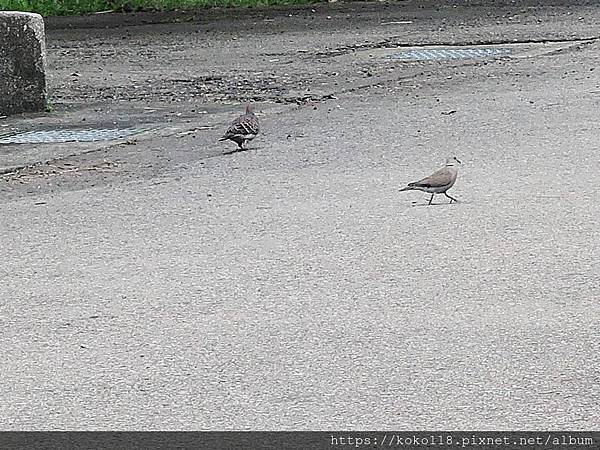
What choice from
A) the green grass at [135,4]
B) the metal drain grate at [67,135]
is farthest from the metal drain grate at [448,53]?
the green grass at [135,4]

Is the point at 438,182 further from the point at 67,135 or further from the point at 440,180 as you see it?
the point at 67,135

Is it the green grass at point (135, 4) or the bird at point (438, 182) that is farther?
the green grass at point (135, 4)

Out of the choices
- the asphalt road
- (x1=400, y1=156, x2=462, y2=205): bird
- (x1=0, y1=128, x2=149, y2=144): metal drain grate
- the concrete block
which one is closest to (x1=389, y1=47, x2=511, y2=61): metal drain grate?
the asphalt road

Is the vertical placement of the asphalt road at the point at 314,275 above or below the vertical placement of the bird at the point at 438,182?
below

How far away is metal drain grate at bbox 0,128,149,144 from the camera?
37.2ft

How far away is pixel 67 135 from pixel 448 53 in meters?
6.35

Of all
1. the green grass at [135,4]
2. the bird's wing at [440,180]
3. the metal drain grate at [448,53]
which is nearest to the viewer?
the bird's wing at [440,180]

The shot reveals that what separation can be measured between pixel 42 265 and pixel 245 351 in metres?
1.97

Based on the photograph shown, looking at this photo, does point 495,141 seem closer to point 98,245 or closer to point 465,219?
point 465,219

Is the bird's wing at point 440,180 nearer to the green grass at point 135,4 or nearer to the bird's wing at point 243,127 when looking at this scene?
the bird's wing at point 243,127

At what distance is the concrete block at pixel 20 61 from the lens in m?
12.3

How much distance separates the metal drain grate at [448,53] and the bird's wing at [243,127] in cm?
604

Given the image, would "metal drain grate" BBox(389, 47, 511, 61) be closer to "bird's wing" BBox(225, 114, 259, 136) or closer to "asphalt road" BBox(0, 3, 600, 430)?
"asphalt road" BBox(0, 3, 600, 430)

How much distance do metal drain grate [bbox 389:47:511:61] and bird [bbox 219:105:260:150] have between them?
237 inches
